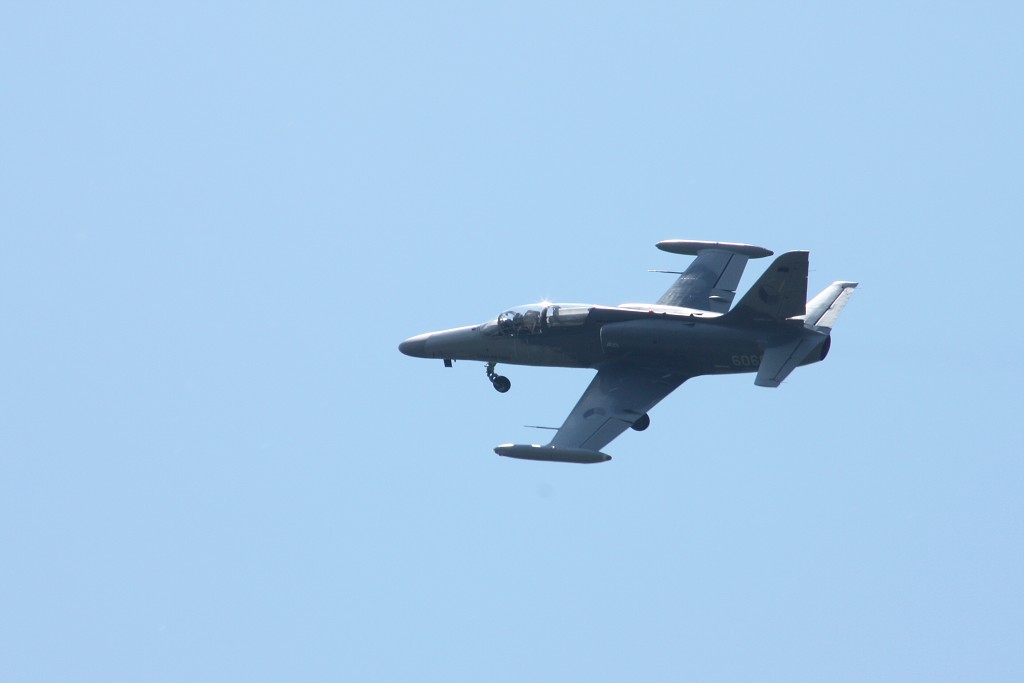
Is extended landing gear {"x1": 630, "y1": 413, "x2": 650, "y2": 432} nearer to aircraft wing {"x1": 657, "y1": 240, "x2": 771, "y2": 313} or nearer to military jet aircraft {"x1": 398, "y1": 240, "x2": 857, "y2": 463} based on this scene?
military jet aircraft {"x1": 398, "y1": 240, "x2": 857, "y2": 463}

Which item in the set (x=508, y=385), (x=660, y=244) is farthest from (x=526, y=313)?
(x=660, y=244)

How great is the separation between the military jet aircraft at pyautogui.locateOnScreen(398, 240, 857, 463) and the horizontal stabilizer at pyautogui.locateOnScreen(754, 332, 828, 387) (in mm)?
27

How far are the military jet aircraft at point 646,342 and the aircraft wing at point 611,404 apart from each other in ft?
0.09

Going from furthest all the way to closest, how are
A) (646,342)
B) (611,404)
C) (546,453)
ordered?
(646,342) < (611,404) < (546,453)

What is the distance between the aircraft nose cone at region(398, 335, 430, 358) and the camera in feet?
202

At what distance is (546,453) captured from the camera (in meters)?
53.3

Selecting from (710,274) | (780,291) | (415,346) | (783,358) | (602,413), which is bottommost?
(602,413)

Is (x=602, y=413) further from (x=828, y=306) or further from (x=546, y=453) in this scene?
(x=828, y=306)

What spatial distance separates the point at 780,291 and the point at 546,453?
7935 millimetres

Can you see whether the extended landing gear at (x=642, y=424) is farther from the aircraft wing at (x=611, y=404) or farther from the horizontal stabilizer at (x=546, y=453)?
the horizontal stabilizer at (x=546, y=453)

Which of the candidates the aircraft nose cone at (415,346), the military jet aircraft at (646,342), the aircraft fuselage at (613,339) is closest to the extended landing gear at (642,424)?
the military jet aircraft at (646,342)

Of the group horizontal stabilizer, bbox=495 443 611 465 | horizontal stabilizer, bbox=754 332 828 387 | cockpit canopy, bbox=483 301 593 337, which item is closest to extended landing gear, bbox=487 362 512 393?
cockpit canopy, bbox=483 301 593 337

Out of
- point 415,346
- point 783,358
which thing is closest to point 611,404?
point 783,358

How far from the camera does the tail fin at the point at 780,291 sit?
5456cm
